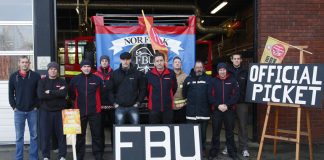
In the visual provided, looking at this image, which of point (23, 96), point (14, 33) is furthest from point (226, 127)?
point (14, 33)

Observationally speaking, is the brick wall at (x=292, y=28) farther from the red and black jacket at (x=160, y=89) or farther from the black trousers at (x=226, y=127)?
the red and black jacket at (x=160, y=89)

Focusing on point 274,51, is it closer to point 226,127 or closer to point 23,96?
point 226,127

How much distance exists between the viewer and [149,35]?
25.5 feet

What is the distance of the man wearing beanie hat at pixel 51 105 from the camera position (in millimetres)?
6406

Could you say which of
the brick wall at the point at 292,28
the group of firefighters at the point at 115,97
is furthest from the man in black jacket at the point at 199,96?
the brick wall at the point at 292,28

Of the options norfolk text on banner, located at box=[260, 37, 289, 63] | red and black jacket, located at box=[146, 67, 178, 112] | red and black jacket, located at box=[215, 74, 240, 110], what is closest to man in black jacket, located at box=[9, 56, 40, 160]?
red and black jacket, located at box=[146, 67, 178, 112]

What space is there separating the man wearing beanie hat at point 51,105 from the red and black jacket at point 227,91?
2602 mm

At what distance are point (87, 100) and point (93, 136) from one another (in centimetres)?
65

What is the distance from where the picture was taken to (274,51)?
24.0 feet

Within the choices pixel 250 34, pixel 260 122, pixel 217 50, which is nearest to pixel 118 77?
pixel 260 122

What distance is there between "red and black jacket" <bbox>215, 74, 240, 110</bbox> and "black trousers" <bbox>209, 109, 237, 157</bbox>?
0.16 metres

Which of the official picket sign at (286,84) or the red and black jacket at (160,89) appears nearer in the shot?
the official picket sign at (286,84)

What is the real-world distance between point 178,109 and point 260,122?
2050 millimetres

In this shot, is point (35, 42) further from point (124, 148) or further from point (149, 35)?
point (124, 148)
